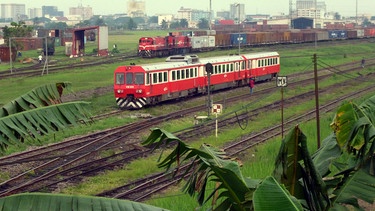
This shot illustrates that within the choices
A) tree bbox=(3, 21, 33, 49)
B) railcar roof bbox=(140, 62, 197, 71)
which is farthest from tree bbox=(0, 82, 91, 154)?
tree bbox=(3, 21, 33, 49)

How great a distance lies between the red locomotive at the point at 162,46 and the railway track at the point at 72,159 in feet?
134

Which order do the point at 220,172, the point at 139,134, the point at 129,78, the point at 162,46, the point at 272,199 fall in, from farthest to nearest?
the point at 162,46 → the point at 129,78 → the point at 139,134 → the point at 220,172 → the point at 272,199

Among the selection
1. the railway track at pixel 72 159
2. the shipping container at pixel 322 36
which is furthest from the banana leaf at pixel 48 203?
the shipping container at pixel 322 36

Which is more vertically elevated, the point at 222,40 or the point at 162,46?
the point at 222,40

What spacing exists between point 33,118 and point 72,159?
515 inches

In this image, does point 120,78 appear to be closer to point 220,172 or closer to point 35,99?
point 35,99

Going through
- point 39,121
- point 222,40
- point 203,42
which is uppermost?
point 222,40

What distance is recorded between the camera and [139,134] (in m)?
24.8

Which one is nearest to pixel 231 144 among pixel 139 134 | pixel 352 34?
pixel 139 134

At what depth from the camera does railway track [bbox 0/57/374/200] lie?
17.1 metres

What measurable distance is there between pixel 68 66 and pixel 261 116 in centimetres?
2814

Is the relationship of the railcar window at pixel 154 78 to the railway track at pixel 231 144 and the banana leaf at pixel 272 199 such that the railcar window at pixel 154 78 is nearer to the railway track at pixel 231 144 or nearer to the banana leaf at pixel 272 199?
the railway track at pixel 231 144

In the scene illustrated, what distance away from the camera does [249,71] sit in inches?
1671

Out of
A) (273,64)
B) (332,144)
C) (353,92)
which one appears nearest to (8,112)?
(332,144)
